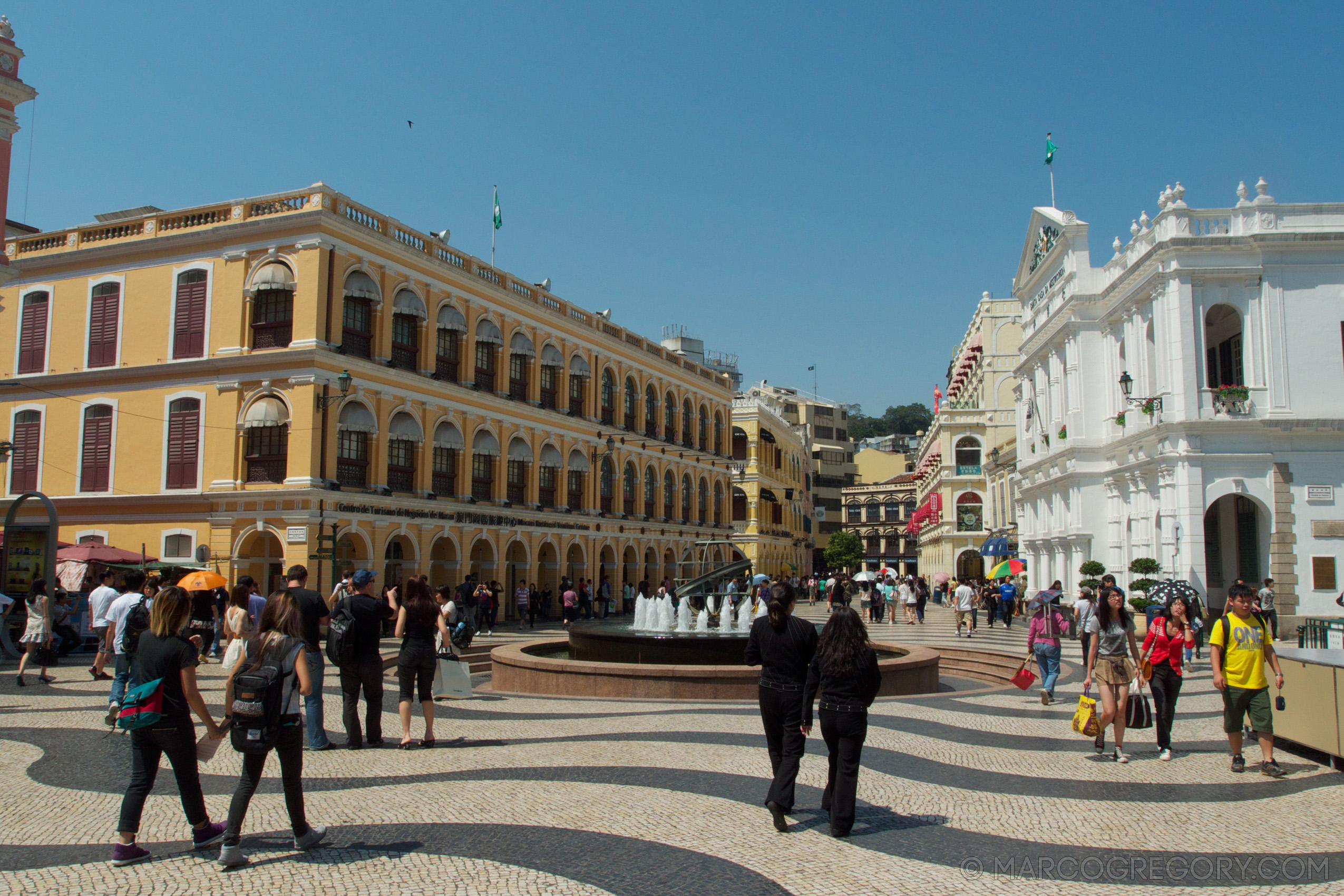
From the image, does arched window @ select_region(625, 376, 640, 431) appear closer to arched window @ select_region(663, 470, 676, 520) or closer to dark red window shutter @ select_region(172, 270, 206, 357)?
arched window @ select_region(663, 470, 676, 520)

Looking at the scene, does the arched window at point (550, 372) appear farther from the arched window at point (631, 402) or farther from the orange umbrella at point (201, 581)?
the orange umbrella at point (201, 581)

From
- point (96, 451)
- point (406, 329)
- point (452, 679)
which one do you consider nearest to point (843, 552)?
point (406, 329)

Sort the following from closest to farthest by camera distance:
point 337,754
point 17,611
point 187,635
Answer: point 187,635, point 337,754, point 17,611

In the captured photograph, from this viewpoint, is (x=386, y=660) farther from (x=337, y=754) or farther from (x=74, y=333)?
(x=74, y=333)

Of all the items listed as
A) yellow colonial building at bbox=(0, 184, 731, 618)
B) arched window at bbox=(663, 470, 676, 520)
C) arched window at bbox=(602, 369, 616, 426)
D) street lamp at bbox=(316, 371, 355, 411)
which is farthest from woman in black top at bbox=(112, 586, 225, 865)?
arched window at bbox=(663, 470, 676, 520)

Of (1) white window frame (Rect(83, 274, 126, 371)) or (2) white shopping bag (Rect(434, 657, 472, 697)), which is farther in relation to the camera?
(1) white window frame (Rect(83, 274, 126, 371))

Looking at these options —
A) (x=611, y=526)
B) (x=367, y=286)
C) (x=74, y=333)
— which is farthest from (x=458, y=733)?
(x=611, y=526)

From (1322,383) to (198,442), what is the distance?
99.4 feet

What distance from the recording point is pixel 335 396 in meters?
29.2

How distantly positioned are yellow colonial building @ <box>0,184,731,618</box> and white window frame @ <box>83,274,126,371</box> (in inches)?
2.0

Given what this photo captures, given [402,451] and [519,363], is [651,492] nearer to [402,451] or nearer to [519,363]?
[519,363]

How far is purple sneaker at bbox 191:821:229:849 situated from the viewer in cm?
632

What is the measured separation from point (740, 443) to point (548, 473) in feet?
79.3

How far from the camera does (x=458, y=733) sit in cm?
1123
